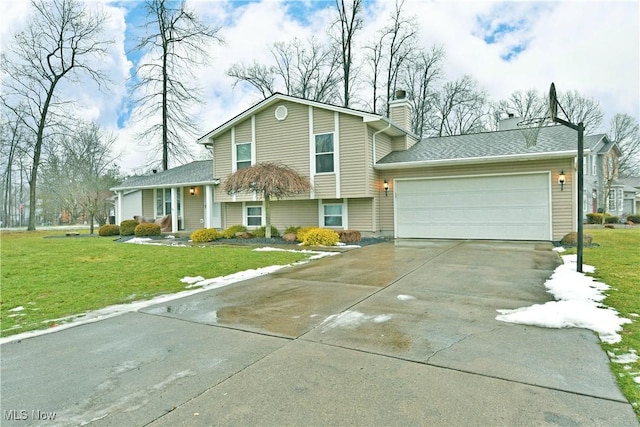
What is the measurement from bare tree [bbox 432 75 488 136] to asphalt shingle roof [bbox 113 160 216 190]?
18878 millimetres

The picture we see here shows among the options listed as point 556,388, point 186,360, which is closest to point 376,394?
→ point 556,388

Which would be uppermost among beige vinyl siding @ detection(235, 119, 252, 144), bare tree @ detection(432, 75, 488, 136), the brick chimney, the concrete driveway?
bare tree @ detection(432, 75, 488, 136)

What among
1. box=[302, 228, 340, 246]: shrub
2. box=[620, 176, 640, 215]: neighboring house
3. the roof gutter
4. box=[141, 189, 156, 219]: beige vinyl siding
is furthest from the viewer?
box=[620, 176, 640, 215]: neighboring house

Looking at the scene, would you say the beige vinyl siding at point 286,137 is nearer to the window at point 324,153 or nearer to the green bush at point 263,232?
the window at point 324,153

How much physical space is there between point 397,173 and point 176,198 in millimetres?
11174

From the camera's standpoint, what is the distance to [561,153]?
1102 centimetres

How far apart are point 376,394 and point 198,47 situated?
27101mm

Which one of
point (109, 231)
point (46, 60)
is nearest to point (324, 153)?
point (109, 231)

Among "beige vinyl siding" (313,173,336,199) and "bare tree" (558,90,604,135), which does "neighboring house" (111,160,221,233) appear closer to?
"beige vinyl siding" (313,173,336,199)

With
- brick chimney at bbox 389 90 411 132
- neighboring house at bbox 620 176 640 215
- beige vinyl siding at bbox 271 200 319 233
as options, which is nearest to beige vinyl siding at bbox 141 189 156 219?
beige vinyl siding at bbox 271 200 319 233

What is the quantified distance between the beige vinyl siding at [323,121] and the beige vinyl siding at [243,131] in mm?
3142

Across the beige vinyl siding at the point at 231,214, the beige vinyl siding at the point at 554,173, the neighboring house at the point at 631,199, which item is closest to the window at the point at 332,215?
the beige vinyl siding at the point at 554,173

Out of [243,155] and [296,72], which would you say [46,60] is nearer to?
[296,72]

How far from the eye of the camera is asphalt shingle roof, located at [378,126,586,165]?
1184 cm
